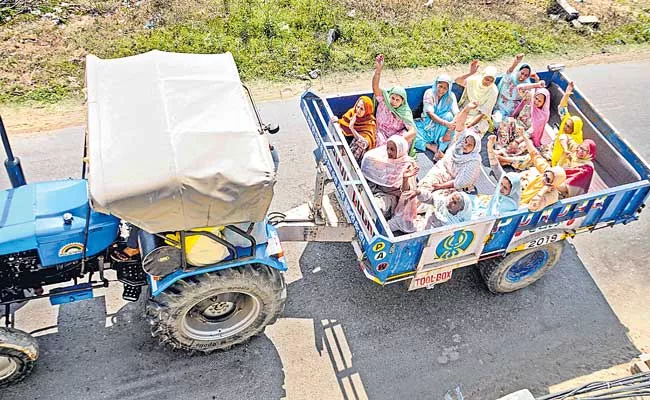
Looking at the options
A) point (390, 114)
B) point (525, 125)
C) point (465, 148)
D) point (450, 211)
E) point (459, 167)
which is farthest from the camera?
point (525, 125)

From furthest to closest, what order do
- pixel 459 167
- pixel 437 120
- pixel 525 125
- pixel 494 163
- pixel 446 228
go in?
1. pixel 525 125
2. pixel 437 120
3. pixel 494 163
4. pixel 459 167
5. pixel 446 228

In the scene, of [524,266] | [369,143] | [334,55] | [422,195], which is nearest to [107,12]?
[334,55]

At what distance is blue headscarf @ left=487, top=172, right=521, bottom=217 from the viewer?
614 centimetres

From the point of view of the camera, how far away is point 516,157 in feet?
25.6

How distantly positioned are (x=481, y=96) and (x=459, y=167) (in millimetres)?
1417

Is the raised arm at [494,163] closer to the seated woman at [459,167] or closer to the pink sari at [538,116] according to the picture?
the seated woman at [459,167]

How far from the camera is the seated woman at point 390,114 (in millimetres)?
7328

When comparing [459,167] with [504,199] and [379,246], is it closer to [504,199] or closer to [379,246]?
[504,199]

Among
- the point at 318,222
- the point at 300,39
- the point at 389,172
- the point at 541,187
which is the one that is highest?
the point at 541,187

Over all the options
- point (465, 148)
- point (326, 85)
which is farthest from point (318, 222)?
point (326, 85)

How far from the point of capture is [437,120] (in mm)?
7770

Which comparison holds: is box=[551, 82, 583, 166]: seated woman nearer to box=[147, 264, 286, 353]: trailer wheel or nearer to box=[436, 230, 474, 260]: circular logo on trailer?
box=[436, 230, 474, 260]: circular logo on trailer

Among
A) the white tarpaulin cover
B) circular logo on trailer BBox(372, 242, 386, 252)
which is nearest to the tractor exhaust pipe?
the white tarpaulin cover

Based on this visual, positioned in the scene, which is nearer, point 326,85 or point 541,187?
point 541,187
